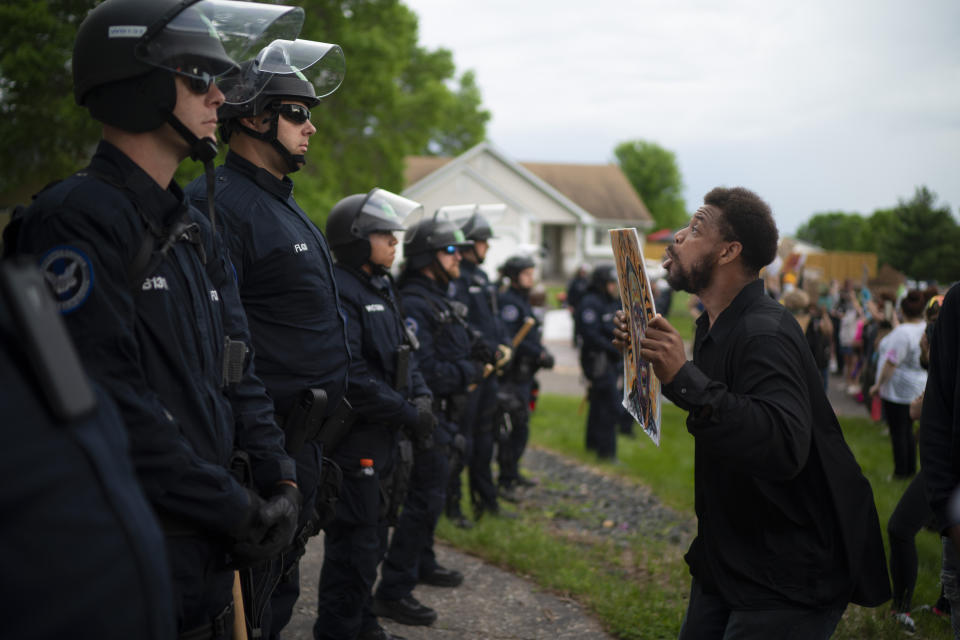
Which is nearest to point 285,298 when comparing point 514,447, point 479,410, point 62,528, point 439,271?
point 62,528

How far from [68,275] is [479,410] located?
254 inches

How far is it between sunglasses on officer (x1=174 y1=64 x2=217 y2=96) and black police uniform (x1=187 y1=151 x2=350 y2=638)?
107 cm

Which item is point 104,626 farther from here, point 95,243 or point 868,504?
point 868,504

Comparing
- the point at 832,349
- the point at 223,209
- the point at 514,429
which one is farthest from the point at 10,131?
the point at 832,349

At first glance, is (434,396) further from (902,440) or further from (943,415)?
(902,440)

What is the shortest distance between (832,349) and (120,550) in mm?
21033

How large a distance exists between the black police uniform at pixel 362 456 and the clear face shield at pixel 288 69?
125cm

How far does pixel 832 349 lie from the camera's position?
65.6ft

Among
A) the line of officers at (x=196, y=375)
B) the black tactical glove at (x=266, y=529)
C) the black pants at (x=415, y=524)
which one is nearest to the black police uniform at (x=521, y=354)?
the black pants at (x=415, y=524)

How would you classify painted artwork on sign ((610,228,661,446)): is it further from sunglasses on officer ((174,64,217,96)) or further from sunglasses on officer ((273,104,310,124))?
sunglasses on officer ((273,104,310,124))

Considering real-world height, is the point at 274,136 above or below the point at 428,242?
above

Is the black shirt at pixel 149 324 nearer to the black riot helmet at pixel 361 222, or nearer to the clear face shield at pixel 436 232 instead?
the black riot helmet at pixel 361 222

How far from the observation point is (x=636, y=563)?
6488 mm

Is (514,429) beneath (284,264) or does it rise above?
beneath
